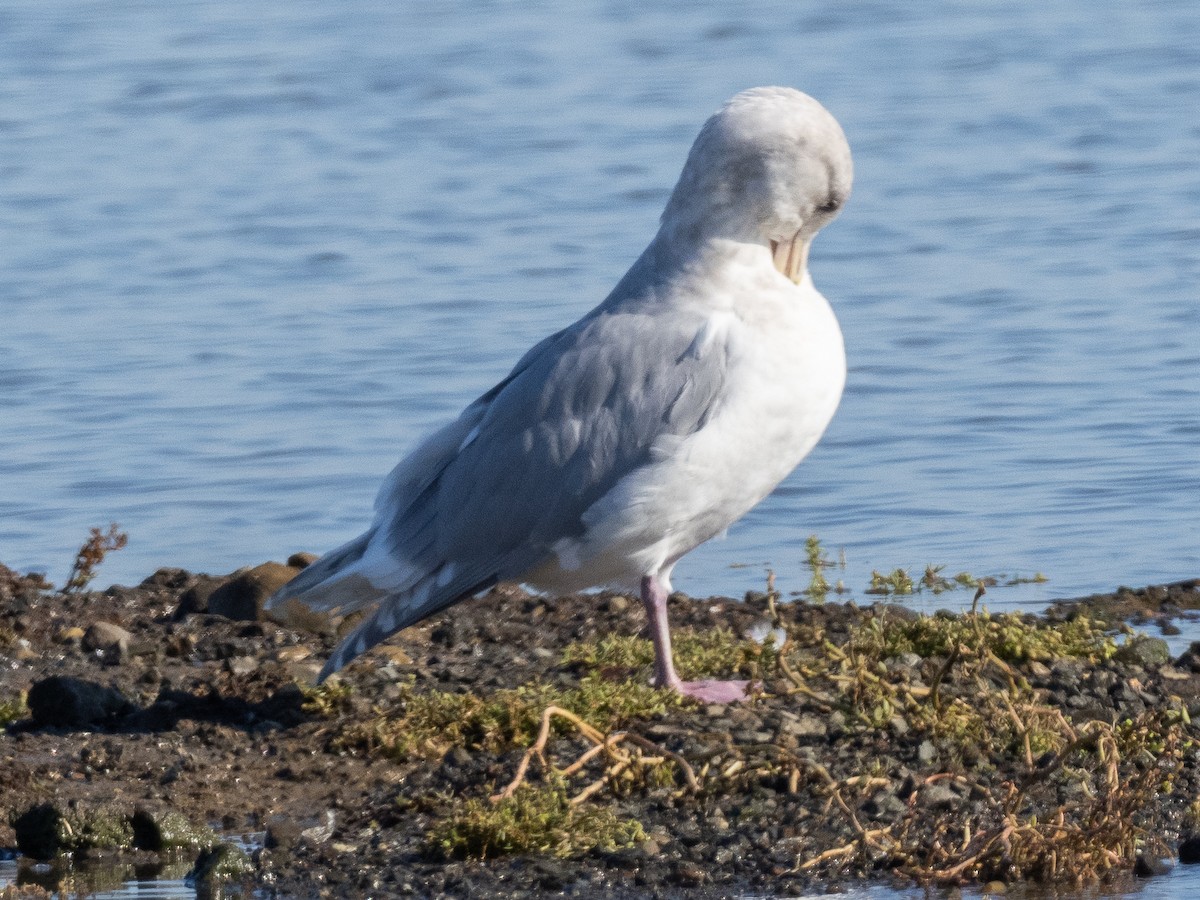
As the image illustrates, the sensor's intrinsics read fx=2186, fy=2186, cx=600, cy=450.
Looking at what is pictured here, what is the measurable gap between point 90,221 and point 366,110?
3.92m

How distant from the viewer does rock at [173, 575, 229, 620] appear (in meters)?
7.86

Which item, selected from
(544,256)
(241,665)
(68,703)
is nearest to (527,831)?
(68,703)

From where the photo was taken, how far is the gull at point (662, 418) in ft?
19.8

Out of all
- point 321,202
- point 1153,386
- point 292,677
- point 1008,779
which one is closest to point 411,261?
point 321,202

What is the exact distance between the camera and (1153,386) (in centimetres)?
1055

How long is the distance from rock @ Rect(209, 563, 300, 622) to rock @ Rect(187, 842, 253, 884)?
2320mm

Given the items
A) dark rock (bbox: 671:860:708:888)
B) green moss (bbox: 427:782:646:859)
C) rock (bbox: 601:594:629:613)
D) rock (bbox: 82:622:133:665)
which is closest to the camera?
dark rock (bbox: 671:860:708:888)

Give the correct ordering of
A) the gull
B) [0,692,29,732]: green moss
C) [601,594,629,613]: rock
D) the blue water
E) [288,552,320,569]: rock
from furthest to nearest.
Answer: the blue water < [288,552,320,569]: rock < [601,594,629,613]: rock < [0,692,29,732]: green moss < the gull

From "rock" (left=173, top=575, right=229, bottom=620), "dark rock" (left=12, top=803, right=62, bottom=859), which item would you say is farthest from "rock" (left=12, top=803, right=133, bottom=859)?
"rock" (left=173, top=575, right=229, bottom=620)

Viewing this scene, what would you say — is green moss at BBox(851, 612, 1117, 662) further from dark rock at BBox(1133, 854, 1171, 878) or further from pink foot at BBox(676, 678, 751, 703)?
dark rock at BBox(1133, 854, 1171, 878)

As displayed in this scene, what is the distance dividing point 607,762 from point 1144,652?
1.91m

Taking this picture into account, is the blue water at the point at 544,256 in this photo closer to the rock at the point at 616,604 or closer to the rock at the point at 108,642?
the rock at the point at 616,604

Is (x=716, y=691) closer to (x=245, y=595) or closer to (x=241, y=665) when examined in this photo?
(x=241, y=665)

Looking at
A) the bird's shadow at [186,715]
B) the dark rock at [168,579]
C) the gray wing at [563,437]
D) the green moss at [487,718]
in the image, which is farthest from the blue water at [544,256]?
the bird's shadow at [186,715]
